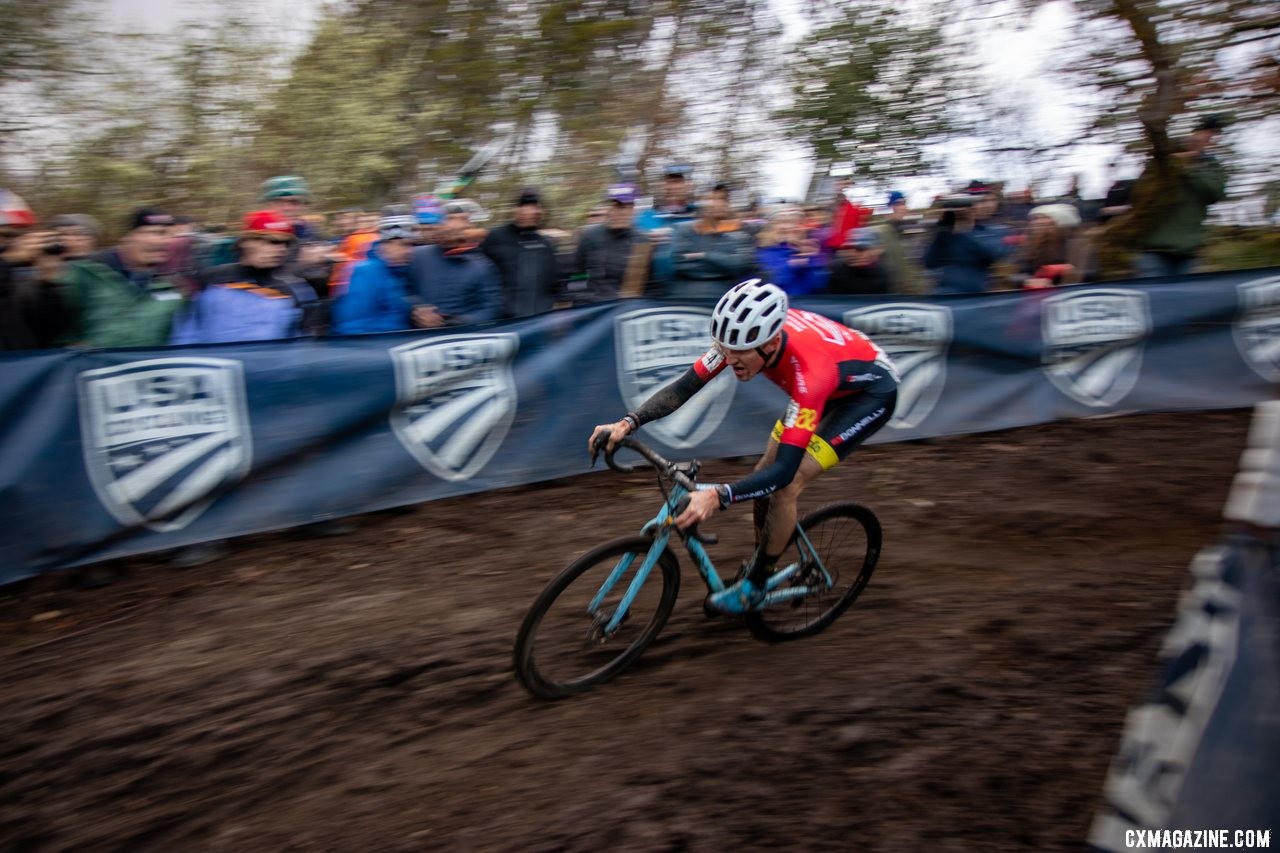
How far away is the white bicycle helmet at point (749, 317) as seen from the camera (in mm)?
4172

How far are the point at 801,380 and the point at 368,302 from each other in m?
3.64

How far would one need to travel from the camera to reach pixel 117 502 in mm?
5516

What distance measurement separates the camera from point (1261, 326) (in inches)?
363

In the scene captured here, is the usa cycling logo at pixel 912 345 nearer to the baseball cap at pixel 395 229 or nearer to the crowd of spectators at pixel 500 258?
the crowd of spectators at pixel 500 258

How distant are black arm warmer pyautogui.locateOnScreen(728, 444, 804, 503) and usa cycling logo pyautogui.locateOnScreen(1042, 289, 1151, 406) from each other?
18.5 feet

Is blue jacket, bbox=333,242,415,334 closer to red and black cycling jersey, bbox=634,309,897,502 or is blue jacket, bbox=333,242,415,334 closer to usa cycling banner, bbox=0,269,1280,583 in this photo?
usa cycling banner, bbox=0,269,1280,583

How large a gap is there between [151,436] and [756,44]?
10878mm

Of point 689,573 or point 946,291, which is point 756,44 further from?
point 689,573

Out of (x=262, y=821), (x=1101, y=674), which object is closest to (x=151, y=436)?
(x=262, y=821)

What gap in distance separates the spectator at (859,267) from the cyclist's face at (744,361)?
4.24m

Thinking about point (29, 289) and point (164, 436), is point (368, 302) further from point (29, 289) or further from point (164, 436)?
point (29, 289)

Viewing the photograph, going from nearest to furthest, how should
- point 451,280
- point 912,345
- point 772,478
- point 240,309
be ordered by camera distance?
point 772,478 → point 240,309 → point 451,280 → point 912,345

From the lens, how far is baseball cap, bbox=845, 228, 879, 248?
8.37 metres

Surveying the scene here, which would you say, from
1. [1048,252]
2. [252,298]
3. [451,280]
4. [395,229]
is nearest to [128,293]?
[252,298]
